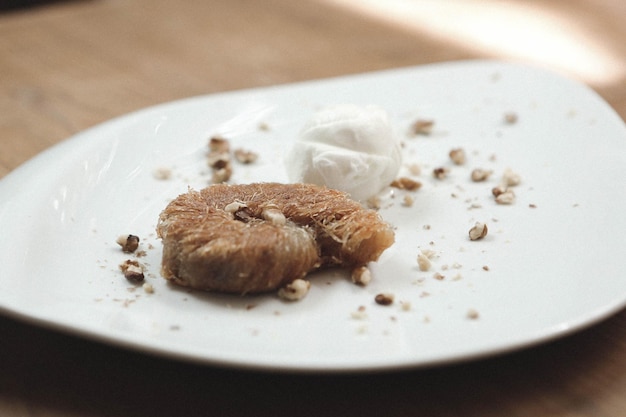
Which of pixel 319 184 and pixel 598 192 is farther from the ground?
pixel 598 192

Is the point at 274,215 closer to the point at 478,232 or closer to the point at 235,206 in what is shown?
the point at 235,206

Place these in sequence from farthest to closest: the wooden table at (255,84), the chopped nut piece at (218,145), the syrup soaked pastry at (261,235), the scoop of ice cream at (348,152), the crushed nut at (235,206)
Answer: the chopped nut piece at (218,145) < the scoop of ice cream at (348,152) < the crushed nut at (235,206) < the syrup soaked pastry at (261,235) < the wooden table at (255,84)

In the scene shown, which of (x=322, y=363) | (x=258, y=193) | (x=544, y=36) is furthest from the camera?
(x=544, y=36)

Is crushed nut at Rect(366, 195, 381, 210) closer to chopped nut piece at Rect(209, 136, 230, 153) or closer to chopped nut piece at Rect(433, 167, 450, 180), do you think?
chopped nut piece at Rect(433, 167, 450, 180)

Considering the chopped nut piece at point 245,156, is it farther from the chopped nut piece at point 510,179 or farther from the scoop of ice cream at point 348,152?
the chopped nut piece at point 510,179

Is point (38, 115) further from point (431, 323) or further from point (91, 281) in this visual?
point (431, 323)

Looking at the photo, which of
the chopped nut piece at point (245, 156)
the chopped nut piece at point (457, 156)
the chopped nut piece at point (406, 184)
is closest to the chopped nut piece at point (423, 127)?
the chopped nut piece at point (457, 156)

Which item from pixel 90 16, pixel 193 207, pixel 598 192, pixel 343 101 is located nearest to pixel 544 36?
pixel 343 101
